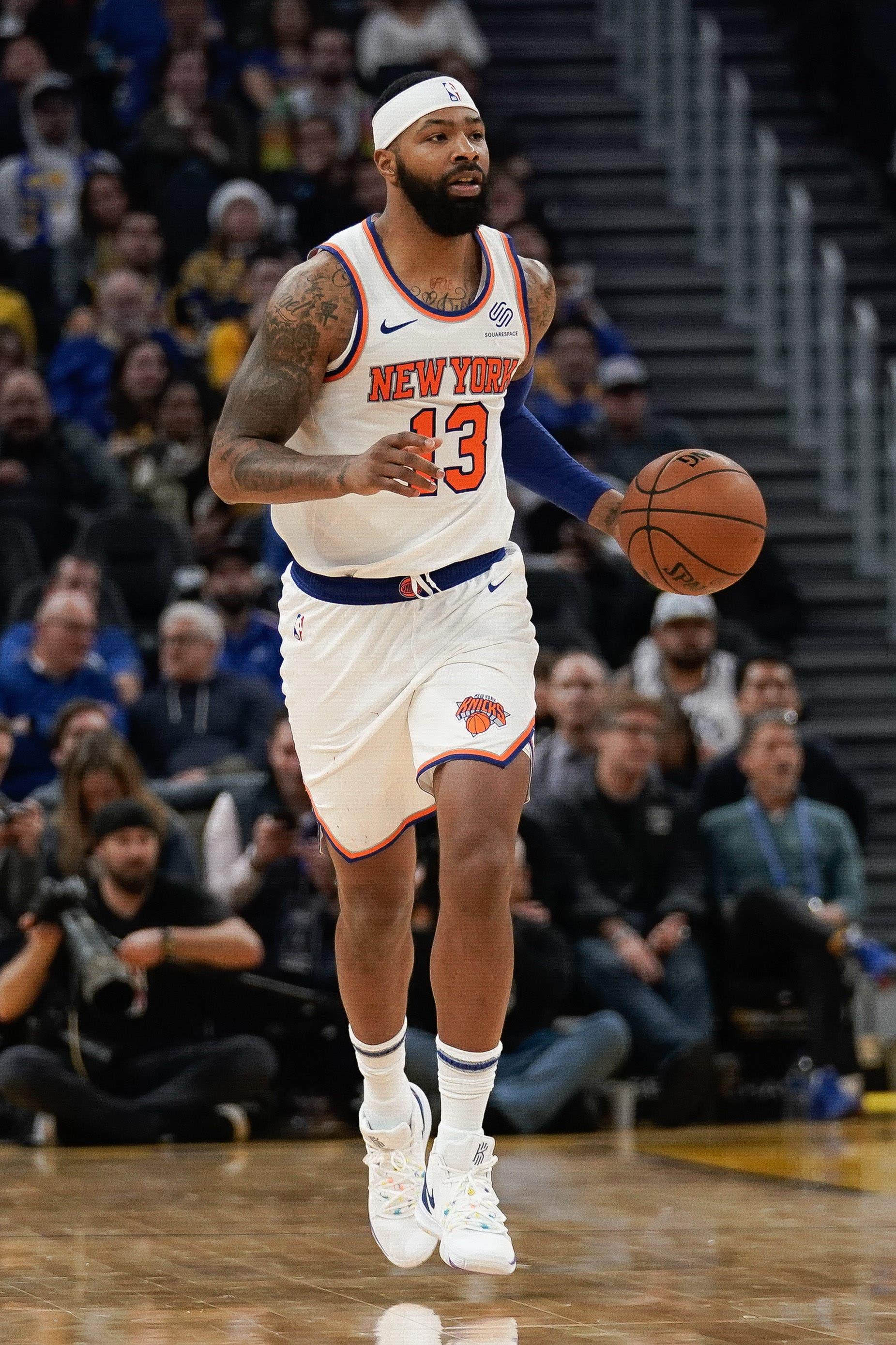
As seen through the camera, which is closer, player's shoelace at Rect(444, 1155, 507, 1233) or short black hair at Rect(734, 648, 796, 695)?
player's shoelace at Rect(444, 1155, 507, 1233)

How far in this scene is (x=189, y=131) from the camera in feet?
47.2

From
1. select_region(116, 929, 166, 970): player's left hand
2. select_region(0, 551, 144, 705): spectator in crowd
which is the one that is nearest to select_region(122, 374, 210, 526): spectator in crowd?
select_region(0, 551, 144, 705): spectator in crowd

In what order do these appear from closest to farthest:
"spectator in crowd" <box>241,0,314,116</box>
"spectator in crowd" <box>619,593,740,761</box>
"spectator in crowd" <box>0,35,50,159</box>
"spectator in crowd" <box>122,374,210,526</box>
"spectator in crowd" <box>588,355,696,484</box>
Result: "spectator in crowd" <box>619,593,740,761</box> < "spectator in crowd" <box>122,374,210,526</box> < "spectator in crowd" <box>588,355,696,484</box> < "spectator in crowd" <box>0,35,50,159</box> < "spectator in crowd" <box>241,0,314,116</box>

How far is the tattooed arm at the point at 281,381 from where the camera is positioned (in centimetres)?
476

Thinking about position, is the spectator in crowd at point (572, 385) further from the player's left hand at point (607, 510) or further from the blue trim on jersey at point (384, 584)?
the blue trim on jersey at point (384, 584)

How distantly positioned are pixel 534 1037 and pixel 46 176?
303 inches

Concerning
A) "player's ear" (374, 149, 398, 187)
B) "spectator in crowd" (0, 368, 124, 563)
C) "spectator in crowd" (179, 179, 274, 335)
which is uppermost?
"spectator in crowd" (179, 179, 274, 335)

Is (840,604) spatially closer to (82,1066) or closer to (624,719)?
(624,719)

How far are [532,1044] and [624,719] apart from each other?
55.8 inches

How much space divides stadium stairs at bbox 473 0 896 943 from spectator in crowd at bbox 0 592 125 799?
4401mm

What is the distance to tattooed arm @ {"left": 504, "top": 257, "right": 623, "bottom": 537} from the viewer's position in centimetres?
529

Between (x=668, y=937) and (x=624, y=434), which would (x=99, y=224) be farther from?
(x=668, y=937)

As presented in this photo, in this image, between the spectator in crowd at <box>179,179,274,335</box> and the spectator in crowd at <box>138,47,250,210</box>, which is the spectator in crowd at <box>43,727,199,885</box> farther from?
the spectator in crowd at <box>138,47,250,210</box>

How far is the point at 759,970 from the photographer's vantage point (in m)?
9.22
